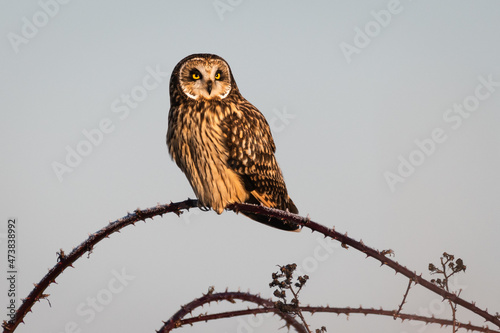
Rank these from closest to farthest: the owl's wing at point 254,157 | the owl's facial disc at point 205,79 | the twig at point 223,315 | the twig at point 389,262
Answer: the twig at point 389,262 < the twig at point 223,315 < the owl's facial disc at point 205,79 < the owl's wing at point 254,157

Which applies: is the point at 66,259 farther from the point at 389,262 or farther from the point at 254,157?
the point at 254,157

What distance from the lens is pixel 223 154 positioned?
5.62 metres

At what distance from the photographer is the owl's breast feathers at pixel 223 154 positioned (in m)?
5.61

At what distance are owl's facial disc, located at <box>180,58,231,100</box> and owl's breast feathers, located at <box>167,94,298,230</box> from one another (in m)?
0.09

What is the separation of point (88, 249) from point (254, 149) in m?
2.90

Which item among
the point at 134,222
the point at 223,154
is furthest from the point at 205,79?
the point at 134,222

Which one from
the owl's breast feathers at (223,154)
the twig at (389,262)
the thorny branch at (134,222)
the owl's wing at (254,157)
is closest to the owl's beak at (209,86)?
the owl's breast feathers at (223,154)

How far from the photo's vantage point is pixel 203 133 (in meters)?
5.61

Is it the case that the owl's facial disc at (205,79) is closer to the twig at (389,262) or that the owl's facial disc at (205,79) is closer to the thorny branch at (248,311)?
the twig at (389,262)

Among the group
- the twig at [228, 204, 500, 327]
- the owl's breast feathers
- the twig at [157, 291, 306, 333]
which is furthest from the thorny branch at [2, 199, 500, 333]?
the owl's breast feathers

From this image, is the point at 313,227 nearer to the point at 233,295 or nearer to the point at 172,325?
the point at 233,295

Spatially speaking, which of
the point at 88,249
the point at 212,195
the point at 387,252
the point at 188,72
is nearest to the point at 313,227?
the point at 387,252

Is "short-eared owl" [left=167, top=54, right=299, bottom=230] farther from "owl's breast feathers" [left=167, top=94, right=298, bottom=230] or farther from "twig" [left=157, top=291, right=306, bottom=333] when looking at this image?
"twig" [left=157, top=291, right=306, bottom=333]

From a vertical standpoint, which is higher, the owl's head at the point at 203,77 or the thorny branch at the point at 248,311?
the owl's head at the point at 203,77
